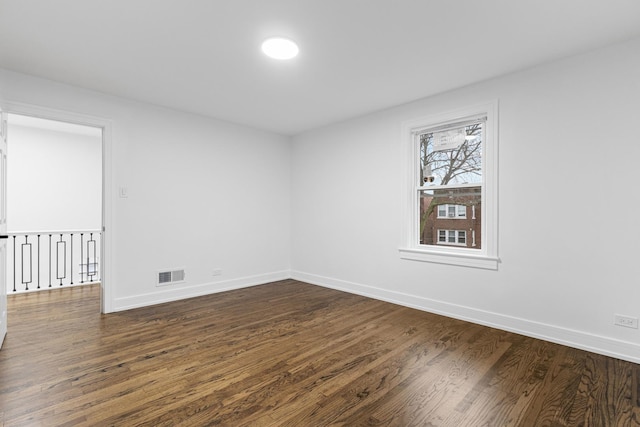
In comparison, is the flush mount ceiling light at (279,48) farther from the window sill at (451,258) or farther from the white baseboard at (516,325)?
the white baseboard at (516,325)

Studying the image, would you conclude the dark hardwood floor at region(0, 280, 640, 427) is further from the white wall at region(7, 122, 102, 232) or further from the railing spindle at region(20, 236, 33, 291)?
the white wall at region(7, 122, 102, 232)

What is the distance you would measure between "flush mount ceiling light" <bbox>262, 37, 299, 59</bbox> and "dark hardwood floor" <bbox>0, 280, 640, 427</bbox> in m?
2.55

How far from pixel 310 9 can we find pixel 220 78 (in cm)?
146

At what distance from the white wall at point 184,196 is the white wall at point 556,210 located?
2.14 metres

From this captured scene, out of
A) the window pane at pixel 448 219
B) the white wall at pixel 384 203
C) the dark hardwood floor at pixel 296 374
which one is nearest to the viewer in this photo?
the dark hardwood floor at pixel 296 374

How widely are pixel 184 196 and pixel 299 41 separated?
2.77m

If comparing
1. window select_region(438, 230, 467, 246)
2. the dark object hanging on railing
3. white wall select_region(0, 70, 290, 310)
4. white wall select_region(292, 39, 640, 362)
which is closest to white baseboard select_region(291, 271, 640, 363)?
white wall select_region(292, 39, 640, 362)

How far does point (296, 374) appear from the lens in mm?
2270

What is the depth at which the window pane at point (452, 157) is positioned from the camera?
139 inches

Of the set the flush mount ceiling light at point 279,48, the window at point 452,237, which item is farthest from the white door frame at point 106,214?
the window at point 452,237

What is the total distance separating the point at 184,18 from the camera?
2.24 metres

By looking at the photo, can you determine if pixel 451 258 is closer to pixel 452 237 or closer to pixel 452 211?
pixel 452 237

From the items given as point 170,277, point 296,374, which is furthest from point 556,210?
point 170,277

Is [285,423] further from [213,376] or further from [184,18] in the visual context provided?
[184,18]
